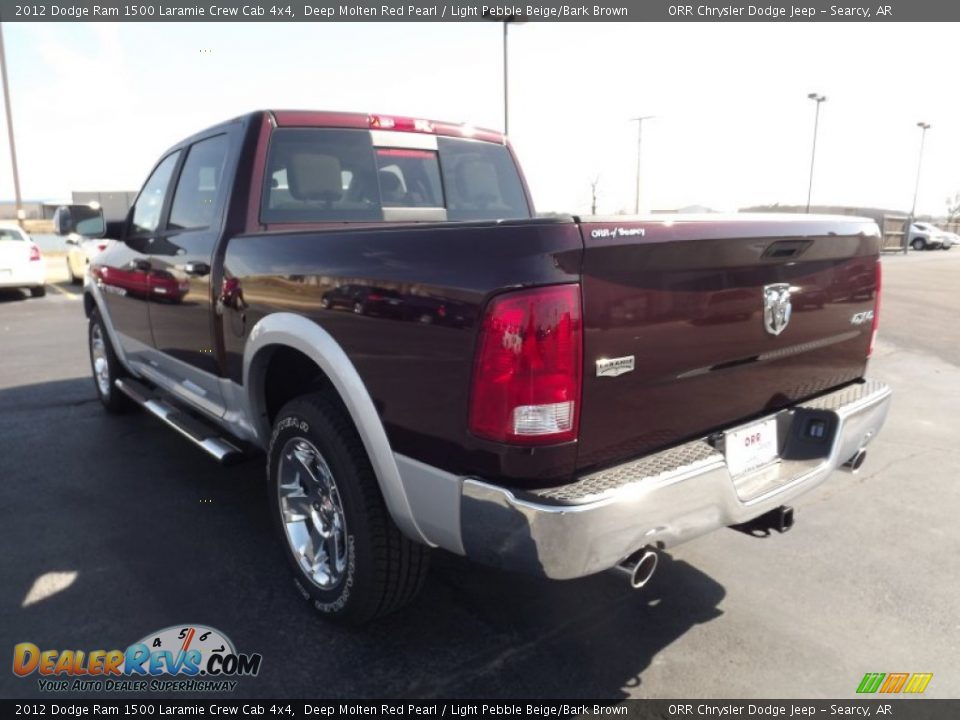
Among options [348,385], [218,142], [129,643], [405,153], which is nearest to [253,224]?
[218,142]

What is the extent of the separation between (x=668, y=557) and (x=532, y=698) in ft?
→ 4.05

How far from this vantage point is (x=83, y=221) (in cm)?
480

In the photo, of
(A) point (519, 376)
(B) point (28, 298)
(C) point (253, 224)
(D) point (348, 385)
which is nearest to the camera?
(A) point (519, 376)

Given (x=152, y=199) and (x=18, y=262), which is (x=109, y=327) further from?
(x=18, y=262)

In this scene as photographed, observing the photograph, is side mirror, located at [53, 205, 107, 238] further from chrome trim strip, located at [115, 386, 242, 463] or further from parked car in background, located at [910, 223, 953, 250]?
parked car in background, located at [910, 223, 953, 250]

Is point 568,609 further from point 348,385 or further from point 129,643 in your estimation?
point 129,643

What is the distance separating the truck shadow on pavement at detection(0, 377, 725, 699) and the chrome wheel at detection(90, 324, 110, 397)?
164 centimetres

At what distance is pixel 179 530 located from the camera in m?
3.50

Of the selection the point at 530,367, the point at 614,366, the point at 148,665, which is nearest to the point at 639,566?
the point at 614,366

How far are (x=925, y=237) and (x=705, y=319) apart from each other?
4742 cm

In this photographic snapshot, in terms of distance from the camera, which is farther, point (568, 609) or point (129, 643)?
point (568, 609)

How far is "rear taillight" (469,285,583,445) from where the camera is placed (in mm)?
1855

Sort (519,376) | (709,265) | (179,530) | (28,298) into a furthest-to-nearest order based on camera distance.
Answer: (28,298) < (179,530) < (709,265) < (519,376)

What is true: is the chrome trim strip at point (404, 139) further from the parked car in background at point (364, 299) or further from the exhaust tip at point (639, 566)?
the exhaust tip at point (639, 566)
